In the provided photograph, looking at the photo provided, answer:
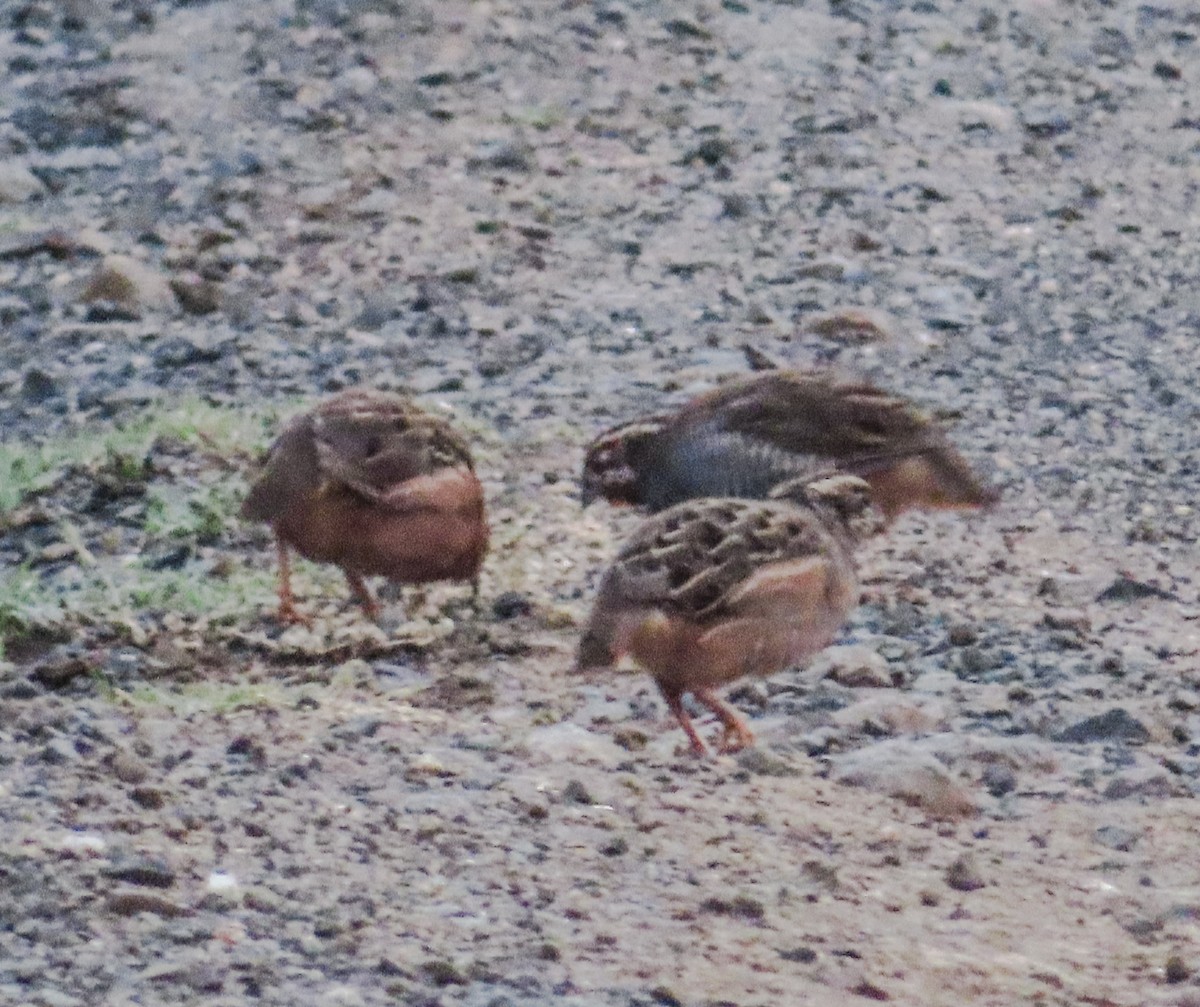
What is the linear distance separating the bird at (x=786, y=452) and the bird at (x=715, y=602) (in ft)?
3.86

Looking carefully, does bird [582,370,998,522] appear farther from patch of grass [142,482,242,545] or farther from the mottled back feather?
patch of grass [142,482,242,545]

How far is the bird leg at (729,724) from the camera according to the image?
18.9ft

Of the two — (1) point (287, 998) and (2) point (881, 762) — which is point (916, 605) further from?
(1) point (287, 998)

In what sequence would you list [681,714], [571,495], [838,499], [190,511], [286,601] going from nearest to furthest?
[681,714] < [838,499] < [286,601] < [190,511] < [571,495]

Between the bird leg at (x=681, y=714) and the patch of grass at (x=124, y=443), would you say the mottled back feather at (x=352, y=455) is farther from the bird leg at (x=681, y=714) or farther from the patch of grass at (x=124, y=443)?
the patch of grass at (x=124, y=443)

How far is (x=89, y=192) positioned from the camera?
34.6ft

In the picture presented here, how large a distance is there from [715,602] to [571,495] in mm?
2057

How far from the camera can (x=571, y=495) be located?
25.0ft

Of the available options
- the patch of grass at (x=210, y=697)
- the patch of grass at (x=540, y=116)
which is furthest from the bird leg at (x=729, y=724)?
the patch of grass at (x=540, y=116)

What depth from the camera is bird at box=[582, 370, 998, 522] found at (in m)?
7.23

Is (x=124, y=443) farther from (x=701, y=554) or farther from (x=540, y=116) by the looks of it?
(x=540, y=116)

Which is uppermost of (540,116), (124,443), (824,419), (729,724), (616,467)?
(729,724)

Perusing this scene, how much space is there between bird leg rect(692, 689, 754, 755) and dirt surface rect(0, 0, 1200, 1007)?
0.26 ft

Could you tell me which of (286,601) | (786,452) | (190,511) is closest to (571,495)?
(786,452)
